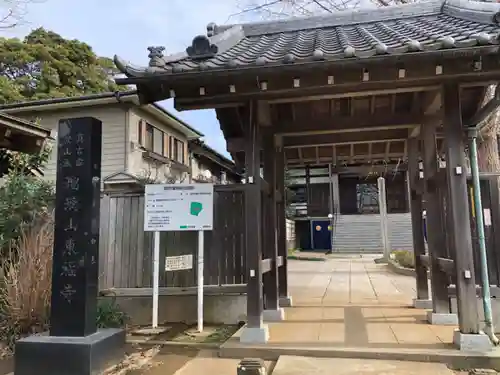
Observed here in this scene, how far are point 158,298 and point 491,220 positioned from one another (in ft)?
16.3

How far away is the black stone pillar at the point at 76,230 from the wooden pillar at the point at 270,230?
260cm

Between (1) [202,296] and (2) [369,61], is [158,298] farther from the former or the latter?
(2) [369,61]

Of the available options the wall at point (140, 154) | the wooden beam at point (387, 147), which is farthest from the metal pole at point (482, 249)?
the wall at point (140, 154)

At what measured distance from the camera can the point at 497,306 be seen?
203 inches

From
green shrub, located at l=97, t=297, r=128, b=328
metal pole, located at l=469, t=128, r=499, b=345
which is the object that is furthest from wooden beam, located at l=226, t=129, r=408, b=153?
green shrub, located at l=97, t=297, r=128, b=328

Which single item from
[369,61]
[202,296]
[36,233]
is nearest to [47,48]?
[36,233]

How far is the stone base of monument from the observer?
391cm

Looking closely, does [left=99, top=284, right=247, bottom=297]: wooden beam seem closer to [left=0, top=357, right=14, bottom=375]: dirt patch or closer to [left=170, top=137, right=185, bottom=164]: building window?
[left=0, top=357, right=14, bottom=375]: dirt patch

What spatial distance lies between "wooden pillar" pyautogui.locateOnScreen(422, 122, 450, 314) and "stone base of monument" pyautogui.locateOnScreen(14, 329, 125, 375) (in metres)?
4.28

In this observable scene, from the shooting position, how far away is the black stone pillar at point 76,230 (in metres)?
4.20

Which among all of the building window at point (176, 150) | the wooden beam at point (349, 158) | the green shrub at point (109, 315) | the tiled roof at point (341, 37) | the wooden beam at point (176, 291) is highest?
the building window at point (176, 150)

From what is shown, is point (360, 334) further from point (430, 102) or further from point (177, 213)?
point (430, 102)

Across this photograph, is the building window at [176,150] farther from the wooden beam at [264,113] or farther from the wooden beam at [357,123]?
the wooden beam at [357,123]

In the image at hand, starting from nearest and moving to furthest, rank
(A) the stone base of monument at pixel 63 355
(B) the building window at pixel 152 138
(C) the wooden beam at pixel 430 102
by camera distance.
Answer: (A) the stone base of monument at pixel 63 355, (C) the wooden beam at pixel 430 102, (B) the building window at pixel 152 138
